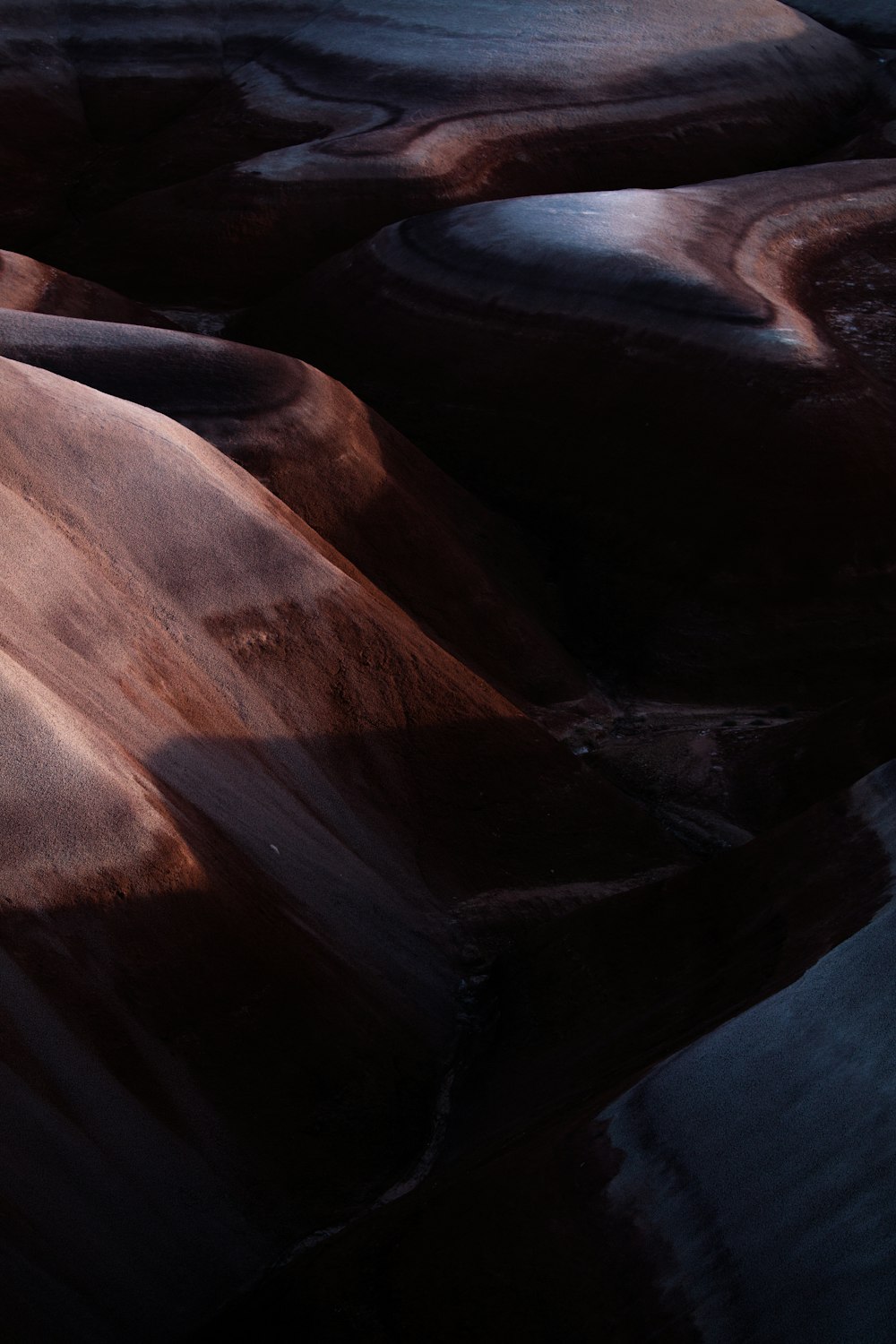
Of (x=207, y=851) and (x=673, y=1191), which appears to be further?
(x=207, y=851)

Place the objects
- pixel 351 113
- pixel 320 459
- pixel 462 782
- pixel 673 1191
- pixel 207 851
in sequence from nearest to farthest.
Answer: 1. pixel 673 1191
2. pixel 207 851
3. pixel 462 782
4. pixel 320 459
5. pixel 351 113

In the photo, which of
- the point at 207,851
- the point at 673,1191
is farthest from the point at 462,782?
the point at 673,1191

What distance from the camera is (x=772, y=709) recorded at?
11.8 meters

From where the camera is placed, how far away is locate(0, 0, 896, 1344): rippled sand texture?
18.0ft

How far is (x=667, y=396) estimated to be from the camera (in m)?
13.7

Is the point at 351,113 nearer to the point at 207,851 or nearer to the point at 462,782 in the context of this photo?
the point at 462,782

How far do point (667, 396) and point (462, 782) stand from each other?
6.24 meters

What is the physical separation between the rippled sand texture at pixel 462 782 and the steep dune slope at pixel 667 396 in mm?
49

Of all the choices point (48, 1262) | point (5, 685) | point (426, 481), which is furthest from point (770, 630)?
point (48, 1262)

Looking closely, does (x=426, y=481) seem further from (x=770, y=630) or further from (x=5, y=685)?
(x=5, y=685)

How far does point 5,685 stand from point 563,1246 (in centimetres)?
378

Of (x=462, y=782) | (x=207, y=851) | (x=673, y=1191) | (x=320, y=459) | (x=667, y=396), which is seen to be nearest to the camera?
(x=673, y=1191)

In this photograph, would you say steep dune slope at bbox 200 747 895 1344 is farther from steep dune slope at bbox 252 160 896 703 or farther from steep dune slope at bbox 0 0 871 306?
steep dune slope at bbox 0 0 871 306

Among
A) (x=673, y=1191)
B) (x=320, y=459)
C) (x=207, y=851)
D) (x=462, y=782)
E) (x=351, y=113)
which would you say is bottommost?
(x=462, y=782)
